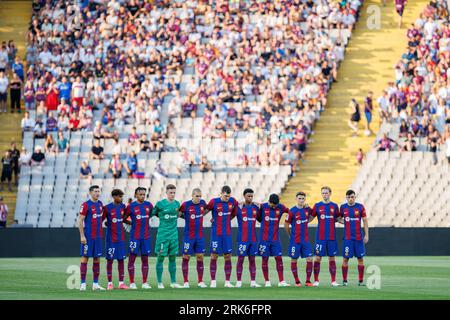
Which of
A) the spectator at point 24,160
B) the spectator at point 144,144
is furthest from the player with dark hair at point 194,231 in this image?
the spectator at point 24,160

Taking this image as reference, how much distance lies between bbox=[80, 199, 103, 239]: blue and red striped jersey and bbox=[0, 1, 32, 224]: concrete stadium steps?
21905mm

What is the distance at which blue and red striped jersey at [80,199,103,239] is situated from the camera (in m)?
26.5

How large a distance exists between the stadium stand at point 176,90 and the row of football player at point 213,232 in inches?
652

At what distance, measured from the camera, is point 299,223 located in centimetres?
2753

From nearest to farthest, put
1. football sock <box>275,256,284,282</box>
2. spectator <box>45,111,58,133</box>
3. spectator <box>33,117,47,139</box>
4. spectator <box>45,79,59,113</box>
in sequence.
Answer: football sock <box>275,256,284,282</box>, spectator <box>33,117,47,139</box>, spectator <box>45,111,58,133</box>, spectator <box>45,79,59,113</box>

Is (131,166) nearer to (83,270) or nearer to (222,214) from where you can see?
(222,214)


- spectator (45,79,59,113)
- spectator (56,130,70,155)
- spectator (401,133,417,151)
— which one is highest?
spectator (45,79,59,113)

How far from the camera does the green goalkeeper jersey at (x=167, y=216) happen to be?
87.5ft

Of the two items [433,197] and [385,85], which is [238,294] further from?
[385,85]

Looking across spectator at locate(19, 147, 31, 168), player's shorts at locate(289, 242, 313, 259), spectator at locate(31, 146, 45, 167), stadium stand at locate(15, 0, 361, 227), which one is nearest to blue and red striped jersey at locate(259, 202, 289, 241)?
player's shorts at locate(289, 242, 313, 259)

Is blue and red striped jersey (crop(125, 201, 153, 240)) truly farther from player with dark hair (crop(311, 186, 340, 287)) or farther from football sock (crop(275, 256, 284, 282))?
player with dark hair (crop(311, 186, 340, 287))

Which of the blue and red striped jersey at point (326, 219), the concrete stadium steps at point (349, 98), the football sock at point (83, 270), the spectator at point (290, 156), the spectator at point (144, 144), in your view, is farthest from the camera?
the spectator at point (144, 144)

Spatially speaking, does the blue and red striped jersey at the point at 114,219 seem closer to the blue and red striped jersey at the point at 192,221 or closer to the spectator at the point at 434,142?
the blue and red striped jersey at the point at 192,221
